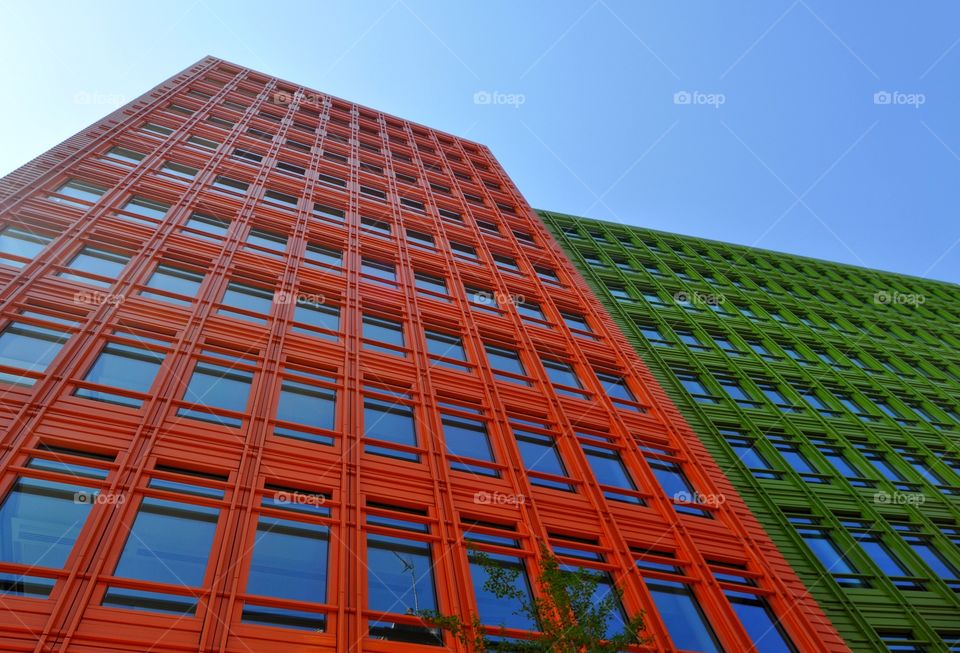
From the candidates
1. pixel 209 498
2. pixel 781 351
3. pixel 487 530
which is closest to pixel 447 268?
pixel 487 530

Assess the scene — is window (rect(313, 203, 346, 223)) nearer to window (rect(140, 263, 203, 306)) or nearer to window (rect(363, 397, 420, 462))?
window (rect(140, 263, 203, 306))

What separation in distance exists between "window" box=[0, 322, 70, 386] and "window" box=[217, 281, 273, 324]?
161 inches

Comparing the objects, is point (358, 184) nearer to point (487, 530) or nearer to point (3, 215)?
point (3, 215)

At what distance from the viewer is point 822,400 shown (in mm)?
28125

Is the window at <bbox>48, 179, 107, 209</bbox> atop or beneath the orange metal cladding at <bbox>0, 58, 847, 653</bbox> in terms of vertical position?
atop

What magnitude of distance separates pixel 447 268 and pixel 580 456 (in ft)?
34.9

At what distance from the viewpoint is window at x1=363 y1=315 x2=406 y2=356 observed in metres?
19.3

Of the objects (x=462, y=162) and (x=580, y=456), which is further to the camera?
(x=462, y=162)

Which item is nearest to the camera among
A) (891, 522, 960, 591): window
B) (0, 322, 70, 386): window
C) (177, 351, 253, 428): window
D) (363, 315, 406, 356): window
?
(0, 322, 70, 386): window

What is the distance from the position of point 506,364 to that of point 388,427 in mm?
6254

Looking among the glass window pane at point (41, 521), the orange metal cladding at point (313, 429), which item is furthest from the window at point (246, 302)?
the glass window pane at point (41, 521)

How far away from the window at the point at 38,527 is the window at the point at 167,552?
0.86 meters

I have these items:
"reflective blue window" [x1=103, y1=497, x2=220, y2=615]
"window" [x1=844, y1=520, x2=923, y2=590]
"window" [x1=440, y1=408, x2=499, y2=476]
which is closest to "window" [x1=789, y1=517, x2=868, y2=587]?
"window" [x1=844, y1=520, x2=923, y2=590]

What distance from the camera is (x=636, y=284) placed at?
35.2 m
